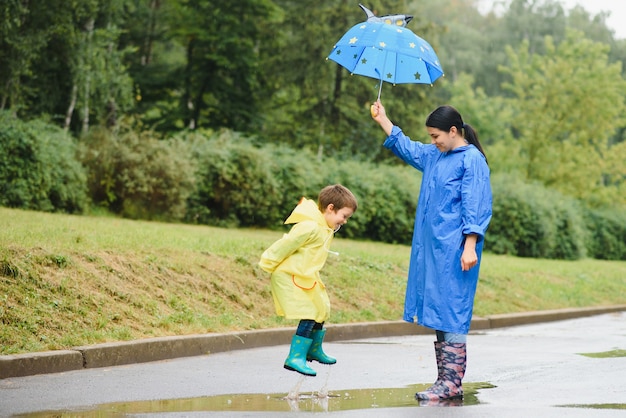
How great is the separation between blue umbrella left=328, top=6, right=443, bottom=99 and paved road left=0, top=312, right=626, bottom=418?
7.51 ft

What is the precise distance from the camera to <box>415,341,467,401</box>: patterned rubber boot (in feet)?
23.1

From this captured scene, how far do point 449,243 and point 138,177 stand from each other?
1701 centimetres

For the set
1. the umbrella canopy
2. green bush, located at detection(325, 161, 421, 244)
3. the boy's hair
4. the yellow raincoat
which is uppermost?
the umbrella canopy

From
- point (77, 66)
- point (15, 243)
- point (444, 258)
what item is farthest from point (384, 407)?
point (77, 66)

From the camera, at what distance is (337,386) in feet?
26.0

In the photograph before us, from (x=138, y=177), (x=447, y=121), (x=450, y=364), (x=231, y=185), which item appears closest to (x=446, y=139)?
(x=447, y=121)

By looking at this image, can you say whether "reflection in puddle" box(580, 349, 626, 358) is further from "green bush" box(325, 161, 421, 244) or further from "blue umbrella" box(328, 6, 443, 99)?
"green bush" box(325, 161, 421, 244)

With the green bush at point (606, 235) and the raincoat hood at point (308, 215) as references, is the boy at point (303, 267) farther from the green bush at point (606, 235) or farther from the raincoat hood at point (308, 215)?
the green bush at point (606, 235)

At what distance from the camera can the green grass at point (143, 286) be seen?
31.1 feet

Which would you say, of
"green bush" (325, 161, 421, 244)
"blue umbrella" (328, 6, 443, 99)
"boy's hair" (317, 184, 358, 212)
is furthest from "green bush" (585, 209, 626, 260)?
"boy's hair" (317, 184, 358, 212)

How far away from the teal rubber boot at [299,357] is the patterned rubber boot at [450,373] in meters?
0.79

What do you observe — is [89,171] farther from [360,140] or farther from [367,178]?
[360,140]

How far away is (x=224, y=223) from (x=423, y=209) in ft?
58.7

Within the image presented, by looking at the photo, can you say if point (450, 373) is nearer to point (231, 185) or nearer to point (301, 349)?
point (301, 349)
